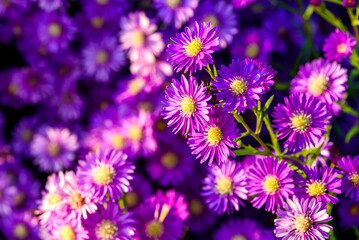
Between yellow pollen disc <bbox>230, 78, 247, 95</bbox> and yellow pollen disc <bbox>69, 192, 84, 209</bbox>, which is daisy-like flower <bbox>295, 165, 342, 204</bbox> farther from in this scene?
yellow pollen disc <bbox>69, 192, 84, 209</bbox>

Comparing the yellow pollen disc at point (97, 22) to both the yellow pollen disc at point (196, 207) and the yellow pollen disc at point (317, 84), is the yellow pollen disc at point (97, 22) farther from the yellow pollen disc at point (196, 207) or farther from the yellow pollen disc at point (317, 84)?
the yellow pollen disc at point (317, 84)

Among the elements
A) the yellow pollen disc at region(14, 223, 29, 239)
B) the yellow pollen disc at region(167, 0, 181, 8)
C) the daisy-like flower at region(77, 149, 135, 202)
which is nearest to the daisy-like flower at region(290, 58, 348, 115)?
the daisy-like flower at region(77, 149, 135, 202)

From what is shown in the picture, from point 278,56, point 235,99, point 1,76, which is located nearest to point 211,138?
point 235,99

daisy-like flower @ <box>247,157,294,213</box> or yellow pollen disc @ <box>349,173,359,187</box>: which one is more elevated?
yellow pollen disc @ <box>349,173,359,187</box>

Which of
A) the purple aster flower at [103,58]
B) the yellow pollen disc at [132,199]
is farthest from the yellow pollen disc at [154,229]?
the purple aster flower at [103,58]

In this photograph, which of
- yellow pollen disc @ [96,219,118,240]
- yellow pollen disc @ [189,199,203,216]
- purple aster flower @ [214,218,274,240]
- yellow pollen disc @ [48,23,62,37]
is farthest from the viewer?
yellow pollen disc @ [48,23,62,37]
